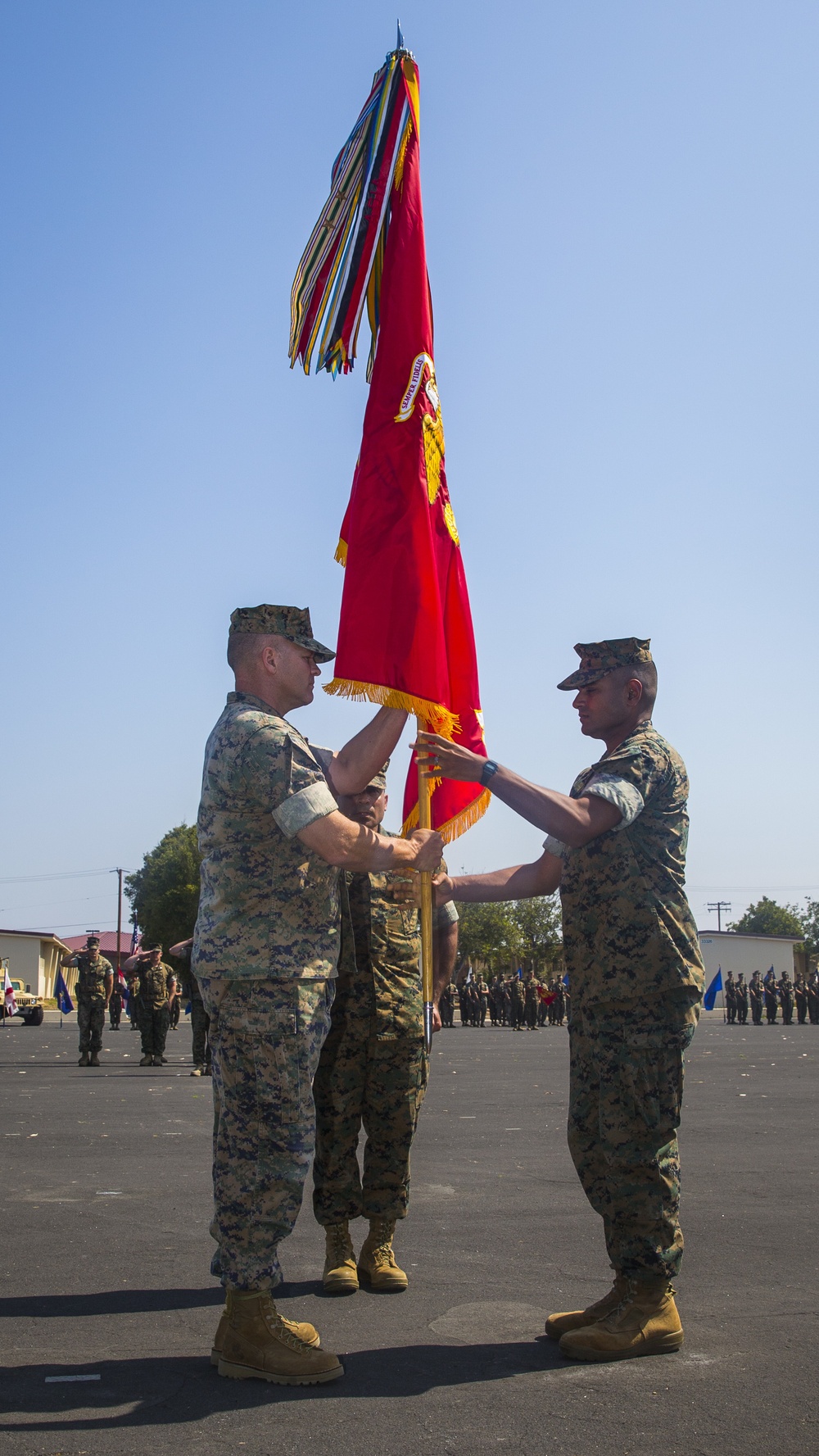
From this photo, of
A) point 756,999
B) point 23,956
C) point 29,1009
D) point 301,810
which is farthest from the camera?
point 23,956

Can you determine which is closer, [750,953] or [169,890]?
[169,890]

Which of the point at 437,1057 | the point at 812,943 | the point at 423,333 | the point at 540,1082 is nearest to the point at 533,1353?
the point at 423,333

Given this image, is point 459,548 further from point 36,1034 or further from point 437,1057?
point 36,1034

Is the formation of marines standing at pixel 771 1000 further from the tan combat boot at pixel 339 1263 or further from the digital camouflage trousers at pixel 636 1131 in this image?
the digital camouflage trousers at pixel 636 1131

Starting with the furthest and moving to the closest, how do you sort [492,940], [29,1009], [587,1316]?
[492,940] < [29,1009] < [587,1316]

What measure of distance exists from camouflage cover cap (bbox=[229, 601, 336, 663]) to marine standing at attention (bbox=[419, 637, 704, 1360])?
612 millimetres

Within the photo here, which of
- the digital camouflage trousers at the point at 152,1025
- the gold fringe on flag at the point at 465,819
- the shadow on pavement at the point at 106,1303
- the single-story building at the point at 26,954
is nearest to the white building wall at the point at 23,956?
the single-story building at the point at 26,954

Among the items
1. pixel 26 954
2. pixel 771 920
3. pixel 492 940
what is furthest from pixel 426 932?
pixel 771 920

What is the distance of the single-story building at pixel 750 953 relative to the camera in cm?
8369

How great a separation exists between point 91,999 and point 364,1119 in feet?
50.5

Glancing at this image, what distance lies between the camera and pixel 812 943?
107m

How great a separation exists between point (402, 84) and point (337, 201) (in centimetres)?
64

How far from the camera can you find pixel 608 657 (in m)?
4.57

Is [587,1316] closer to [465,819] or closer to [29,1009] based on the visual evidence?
[465,819]
